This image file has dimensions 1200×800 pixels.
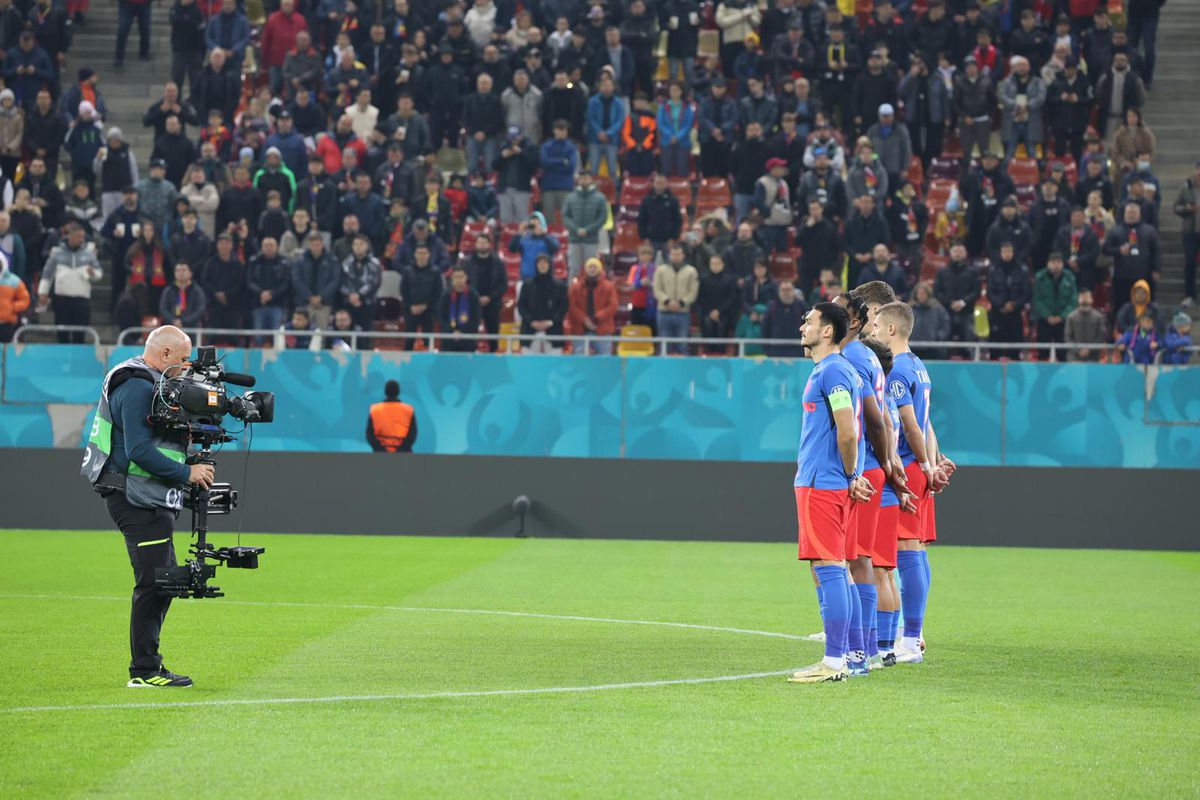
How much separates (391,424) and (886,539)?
40.8ft

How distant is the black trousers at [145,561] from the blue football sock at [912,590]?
4763 mm

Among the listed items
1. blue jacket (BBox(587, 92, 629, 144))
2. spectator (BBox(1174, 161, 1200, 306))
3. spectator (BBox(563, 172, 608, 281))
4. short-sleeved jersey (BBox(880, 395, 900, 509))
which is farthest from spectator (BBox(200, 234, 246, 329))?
short-sleeved jersey (BBox(880, 395, 900, 509))

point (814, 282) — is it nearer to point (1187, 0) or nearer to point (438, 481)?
point (438, 481)

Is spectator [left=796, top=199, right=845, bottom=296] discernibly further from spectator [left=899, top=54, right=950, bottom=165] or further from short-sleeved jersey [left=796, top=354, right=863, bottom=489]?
short-sleeved jersey [left=796, top=354, right=863, bottom=489]

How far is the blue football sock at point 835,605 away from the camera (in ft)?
34.7

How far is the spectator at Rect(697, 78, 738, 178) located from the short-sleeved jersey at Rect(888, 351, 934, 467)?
16902mm

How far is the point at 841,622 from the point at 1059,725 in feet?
5.46

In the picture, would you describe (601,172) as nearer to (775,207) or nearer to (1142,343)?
(775,207)

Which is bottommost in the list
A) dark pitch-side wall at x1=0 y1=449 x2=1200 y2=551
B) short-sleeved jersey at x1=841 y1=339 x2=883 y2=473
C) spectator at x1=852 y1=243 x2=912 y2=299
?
dark pitch-side wall at x1=0 y1=449 x2=1200 y2=551

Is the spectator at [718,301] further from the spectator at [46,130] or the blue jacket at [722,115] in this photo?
the spectator at [46,130]

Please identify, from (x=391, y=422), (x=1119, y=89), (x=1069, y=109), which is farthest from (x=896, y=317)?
(x=1119, y=89)

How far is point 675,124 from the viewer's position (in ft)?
96.3

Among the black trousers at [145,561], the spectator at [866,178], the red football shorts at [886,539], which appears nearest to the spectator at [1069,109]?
the spectator at [866,178]

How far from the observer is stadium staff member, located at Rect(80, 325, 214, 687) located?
32.6 ft
